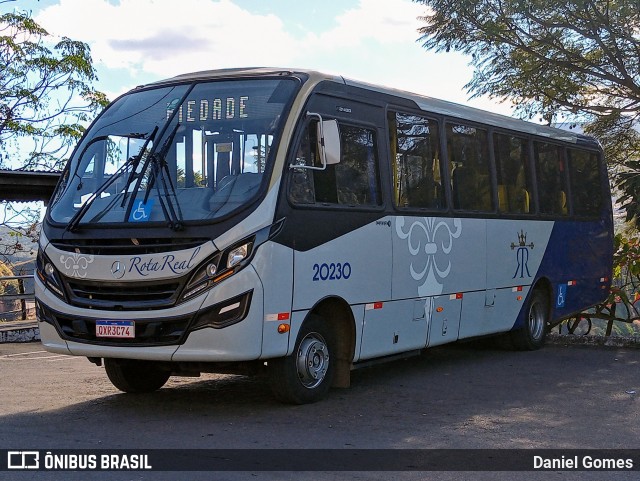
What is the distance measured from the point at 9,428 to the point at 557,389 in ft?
18.3

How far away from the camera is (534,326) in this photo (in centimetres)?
1475

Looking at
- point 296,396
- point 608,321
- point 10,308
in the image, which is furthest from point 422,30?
point 296,396

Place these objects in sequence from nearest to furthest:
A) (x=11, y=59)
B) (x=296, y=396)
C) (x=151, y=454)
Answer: (x=151, y=454) < (x=296, y=396) < (x=11, y=59)

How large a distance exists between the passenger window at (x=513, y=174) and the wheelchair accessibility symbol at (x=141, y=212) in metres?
5.90

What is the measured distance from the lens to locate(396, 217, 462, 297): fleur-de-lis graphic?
441 inches

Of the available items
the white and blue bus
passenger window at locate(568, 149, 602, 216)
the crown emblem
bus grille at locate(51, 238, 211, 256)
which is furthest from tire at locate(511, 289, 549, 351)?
bus grille at locate(51, 238, 211, 256)

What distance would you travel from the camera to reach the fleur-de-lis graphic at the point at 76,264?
900cm

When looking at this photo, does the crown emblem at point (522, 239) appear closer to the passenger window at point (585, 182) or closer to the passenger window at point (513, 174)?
the passenger window at point (513, 174)

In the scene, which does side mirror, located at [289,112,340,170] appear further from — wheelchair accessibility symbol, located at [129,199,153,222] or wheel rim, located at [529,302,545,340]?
wheel rim, located at [529,302,545,340]

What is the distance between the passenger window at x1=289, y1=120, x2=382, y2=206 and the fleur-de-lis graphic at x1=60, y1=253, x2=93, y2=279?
6.13 feet

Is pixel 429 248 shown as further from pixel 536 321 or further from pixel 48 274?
pixel 48 274

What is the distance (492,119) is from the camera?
1363 cm

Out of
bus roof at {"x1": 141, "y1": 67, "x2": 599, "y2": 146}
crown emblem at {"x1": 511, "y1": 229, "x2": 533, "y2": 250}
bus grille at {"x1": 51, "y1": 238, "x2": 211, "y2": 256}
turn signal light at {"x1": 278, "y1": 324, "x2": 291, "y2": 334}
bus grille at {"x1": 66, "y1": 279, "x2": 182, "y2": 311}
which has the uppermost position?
bus roof at {"x1": 141, "y1": 67, "x2": 599, "y2": 146}

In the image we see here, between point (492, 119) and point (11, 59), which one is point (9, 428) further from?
point (11, 59)
